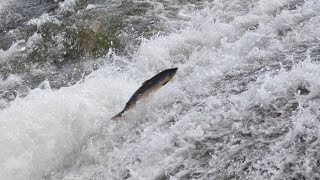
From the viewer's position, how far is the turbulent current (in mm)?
4586

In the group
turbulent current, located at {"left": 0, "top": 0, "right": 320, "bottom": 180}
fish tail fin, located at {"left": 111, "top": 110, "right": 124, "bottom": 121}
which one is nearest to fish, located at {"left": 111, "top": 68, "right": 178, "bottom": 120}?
fish tail fin, located at {"left": 111, "top": 110, "right": 124, "bottom": 121}

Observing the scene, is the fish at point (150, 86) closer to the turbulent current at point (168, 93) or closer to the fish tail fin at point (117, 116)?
the fish tail fin at point (117, 116)

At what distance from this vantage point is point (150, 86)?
566 cm

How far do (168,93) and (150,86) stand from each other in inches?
20.7

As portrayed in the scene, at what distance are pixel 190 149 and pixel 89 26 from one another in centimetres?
509

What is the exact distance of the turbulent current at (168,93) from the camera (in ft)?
15.0

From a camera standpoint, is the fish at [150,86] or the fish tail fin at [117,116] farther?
the fish tail fin at [117,116]

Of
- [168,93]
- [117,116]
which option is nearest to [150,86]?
[168,93]

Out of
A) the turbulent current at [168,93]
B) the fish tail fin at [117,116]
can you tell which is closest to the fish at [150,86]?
the fish tail fin at [117,116]

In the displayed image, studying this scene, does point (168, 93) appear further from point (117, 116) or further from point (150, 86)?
point (117, 116)

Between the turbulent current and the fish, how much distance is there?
0.11 meters

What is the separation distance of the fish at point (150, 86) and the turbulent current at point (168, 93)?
0.11 metres

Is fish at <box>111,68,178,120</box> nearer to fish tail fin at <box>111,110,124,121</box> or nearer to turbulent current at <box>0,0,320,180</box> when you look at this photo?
fish tail fin at <box>111,110,124,121</box>

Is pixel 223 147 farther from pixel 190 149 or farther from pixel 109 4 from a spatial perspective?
pixel 109 4
